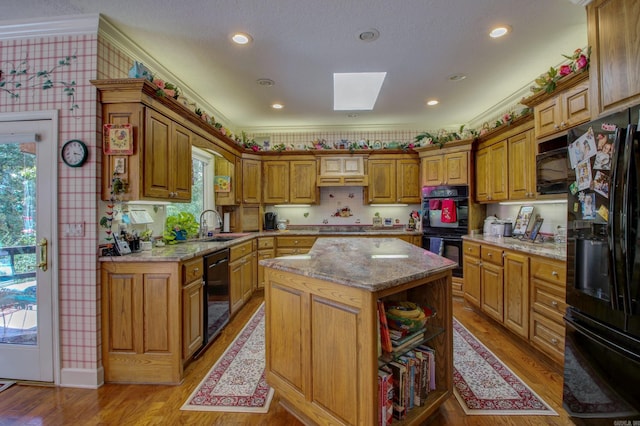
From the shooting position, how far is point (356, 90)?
3.61 meters

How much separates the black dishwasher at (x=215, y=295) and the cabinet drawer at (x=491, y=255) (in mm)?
2922

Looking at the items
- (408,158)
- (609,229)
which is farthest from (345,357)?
(408,158)

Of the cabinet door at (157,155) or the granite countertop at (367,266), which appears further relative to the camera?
the cabinet door at (157,155)

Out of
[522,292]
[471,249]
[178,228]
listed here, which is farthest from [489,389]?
[178,228]

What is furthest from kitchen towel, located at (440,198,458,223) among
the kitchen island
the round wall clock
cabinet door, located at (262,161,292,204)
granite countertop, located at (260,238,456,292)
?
the round wall clock

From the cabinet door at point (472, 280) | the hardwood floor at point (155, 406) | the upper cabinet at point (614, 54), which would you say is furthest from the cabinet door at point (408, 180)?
the upper cabinet at point (614, 54)

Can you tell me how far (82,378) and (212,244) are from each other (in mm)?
1391

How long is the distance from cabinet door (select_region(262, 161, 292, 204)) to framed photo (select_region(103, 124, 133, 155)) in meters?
2.67

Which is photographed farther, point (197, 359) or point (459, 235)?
point (459, 235)

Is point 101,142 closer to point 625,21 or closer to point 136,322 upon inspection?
point 136,322

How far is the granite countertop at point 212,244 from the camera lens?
6.86 feet

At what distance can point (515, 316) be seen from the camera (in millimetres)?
2646

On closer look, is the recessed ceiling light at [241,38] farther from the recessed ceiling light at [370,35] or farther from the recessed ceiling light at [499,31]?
the recessed ceiling light at [499,31]

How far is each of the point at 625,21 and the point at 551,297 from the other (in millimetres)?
1903
